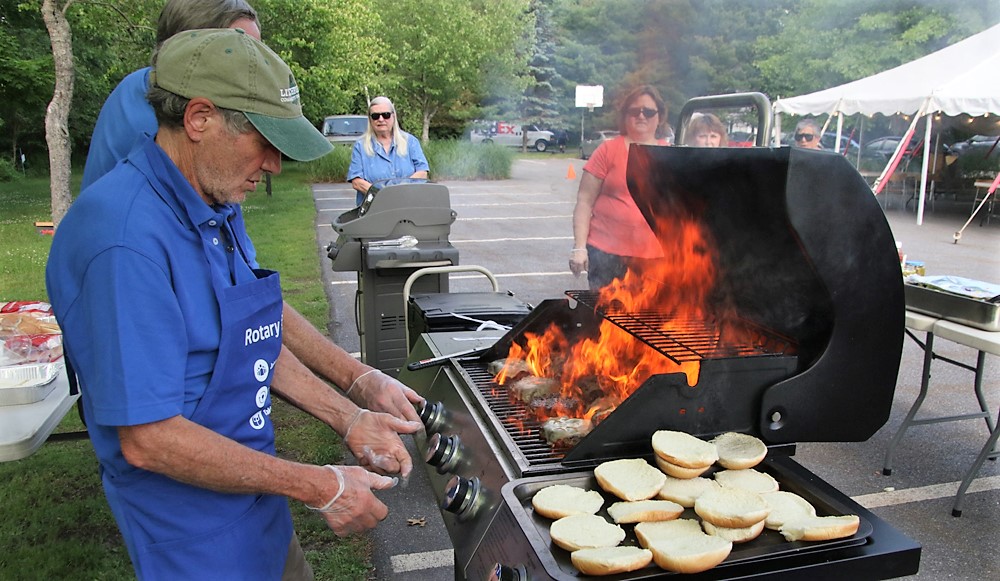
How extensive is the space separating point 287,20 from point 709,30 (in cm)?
1297

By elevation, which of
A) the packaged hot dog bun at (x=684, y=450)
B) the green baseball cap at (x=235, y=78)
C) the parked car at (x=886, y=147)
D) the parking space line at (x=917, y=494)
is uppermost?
the parked car at (x=886, y=147)

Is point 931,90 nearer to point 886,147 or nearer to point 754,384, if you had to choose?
point 886,147

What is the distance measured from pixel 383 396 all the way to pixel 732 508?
3.44ft

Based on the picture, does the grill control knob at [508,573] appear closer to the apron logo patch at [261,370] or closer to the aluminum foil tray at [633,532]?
A: the aluminum foil tray at [633,532]

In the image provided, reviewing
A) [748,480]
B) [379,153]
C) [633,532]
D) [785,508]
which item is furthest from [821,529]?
[379,153]

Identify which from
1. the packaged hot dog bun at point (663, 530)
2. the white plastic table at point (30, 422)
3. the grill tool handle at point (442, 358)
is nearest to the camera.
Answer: the packaged hot dog bun at point (663, 530)

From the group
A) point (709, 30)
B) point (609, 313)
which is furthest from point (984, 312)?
point (609, 313)

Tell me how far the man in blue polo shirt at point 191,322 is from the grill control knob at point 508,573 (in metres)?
0.38

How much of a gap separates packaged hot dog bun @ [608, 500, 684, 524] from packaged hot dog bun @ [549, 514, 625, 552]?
1.5 inches

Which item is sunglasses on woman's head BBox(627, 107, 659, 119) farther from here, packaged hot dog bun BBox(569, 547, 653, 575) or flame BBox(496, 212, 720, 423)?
packaged hot dog bun BBox(569, 547, 653, 575)

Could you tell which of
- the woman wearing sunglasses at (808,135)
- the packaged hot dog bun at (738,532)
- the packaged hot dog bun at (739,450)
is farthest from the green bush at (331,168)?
the packaged hot dog bun at (738,532)

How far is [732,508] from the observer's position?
4.63ft

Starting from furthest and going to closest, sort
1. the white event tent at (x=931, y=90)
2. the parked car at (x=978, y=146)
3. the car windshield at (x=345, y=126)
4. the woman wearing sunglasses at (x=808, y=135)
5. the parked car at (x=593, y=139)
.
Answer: the car windshield at (x=345, y=126) → the parked car at (x=978, y=146) → the white event tent at (x=931, y=90) → the woman wearing sunglasses at (x=808, y=135) → the parked car at (x=593, y=139)

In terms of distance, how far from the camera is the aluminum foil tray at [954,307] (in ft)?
11.2
